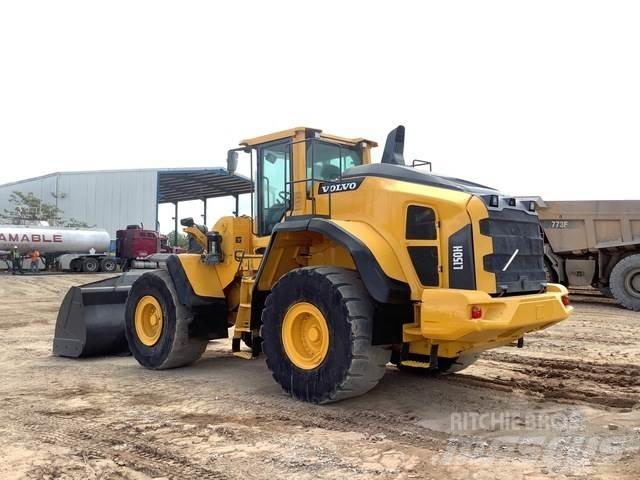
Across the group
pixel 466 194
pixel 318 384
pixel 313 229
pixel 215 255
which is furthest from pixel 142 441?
pixel 466 194

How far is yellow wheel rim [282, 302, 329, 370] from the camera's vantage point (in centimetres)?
542

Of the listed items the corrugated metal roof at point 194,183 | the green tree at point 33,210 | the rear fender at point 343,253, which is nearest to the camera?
the rear fender at point 343,253

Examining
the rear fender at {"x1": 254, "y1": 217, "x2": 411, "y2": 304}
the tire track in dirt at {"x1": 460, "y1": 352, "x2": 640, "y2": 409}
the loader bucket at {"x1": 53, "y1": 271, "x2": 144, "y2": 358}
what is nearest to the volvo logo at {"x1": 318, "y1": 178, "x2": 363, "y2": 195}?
the rear fender at {"x1": 254, "y1": 217, "x2": 411, "y2": 304}

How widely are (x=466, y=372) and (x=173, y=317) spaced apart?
11.5ft

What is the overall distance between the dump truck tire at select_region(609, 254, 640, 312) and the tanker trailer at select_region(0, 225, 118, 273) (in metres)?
28.2

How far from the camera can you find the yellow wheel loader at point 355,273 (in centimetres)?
493

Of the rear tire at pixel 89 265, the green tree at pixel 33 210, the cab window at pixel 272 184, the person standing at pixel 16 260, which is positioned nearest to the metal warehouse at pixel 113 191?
the green tree at pixel 33 210

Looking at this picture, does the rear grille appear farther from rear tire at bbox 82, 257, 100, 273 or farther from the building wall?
the building wall

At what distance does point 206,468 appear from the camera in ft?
12.8

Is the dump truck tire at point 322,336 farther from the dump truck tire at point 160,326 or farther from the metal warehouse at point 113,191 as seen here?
the metal warehouse at point 113,191

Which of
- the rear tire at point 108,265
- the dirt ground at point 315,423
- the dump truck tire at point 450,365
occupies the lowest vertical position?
the dirt ground at point 315,423

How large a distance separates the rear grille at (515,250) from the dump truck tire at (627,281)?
9.18 m

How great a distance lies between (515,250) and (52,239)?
105 ft

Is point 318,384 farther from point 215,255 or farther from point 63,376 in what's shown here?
point 63,376
